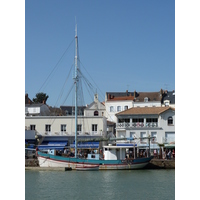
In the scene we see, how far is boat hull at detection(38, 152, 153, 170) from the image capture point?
25.9m

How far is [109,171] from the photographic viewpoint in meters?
25.0

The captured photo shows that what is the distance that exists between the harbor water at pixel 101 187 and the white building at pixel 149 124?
1195 cm

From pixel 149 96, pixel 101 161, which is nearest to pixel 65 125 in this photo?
pixel 101 161

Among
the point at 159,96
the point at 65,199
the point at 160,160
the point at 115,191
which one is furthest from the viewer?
the point at 159,96

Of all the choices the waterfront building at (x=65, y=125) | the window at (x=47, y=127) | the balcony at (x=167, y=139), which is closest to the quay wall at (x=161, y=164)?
the balcony at (x=167, y=139)

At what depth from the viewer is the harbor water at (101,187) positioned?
15086 millimetres

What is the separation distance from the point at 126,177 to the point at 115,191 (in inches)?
208

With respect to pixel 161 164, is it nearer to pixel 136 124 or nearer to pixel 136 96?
pixel 136 124

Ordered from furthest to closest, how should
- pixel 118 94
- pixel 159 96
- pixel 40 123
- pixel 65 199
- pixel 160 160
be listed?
pixel 118 94
pixel 159 96
pixel 40 123
pixel 160 160
pixel 65 199

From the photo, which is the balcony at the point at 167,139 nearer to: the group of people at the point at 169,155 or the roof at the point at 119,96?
the group of people at the point at 169,155

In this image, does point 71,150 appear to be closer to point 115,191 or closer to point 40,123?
point 40,123

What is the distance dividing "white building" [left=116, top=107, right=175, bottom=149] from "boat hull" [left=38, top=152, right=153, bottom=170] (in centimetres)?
671

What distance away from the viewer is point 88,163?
25984mm
